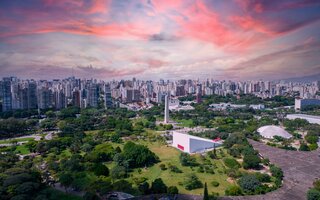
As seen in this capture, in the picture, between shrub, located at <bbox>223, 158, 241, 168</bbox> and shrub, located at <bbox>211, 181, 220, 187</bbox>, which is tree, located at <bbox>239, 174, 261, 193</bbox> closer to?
shrub, located at <bbox>211, 181, 220, 187</bbox>

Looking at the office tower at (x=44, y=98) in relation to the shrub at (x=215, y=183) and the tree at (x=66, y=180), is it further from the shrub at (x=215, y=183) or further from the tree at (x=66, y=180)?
the shrub at (x=215, y=183)

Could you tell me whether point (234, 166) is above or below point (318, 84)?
Result: below

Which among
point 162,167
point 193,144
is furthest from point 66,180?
point 193,144

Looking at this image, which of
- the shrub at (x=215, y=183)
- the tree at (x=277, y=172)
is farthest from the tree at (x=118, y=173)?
the tree at (x=277, y=172)

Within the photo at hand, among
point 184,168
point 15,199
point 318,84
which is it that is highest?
point 318,84

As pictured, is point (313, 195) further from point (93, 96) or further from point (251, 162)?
point (93, 96)

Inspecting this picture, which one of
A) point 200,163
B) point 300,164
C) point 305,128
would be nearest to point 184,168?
point 200,163

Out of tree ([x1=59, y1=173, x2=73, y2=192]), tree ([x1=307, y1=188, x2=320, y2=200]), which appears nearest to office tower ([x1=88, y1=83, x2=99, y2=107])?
tree ([x1=59, y1=173, x2=73, y2=192])

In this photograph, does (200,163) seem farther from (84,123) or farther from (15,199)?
(84,123)
